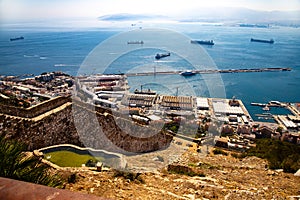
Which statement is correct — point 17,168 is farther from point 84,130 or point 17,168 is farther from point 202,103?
point 202,103

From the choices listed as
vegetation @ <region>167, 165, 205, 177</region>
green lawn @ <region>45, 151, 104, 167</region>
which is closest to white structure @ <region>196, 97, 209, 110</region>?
vegetation @ <region>167, 165, 205, 177</region>

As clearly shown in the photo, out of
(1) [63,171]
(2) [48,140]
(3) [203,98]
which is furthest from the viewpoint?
(3) [203,98]

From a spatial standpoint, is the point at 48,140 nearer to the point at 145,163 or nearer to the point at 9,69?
the point at 145,163

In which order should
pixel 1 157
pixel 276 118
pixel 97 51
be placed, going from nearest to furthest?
pixel 1 157 < pixel 276 118 < pixel 97 51

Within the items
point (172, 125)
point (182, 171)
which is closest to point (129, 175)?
point (182, 171)

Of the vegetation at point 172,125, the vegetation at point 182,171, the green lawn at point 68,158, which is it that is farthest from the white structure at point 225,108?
the green lawn at point 68,158

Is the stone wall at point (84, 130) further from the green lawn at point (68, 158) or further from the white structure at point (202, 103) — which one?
the white structure at point (202, 103)

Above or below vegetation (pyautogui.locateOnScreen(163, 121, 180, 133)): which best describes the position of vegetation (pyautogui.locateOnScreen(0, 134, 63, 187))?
above

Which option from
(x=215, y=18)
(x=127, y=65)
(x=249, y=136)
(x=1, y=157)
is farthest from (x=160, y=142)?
(x=215, y=18)

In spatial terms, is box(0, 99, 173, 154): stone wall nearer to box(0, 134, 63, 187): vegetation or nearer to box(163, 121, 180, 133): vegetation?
box(0, 134, 63, 187): vegetation
